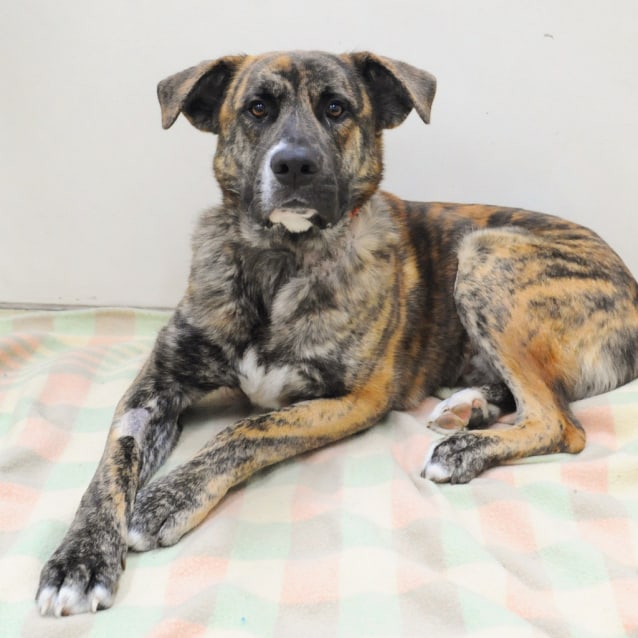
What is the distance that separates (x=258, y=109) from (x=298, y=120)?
0.15 meters

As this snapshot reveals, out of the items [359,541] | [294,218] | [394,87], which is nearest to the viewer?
[359,541]

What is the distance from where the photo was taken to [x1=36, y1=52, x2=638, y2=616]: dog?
2008 millimetres

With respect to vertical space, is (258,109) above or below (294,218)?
above

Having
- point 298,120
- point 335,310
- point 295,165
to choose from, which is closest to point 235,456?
point 335,310

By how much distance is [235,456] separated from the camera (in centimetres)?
200

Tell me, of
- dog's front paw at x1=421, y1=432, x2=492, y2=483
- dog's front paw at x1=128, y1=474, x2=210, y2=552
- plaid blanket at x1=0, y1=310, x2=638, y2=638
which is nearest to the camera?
plaid blanket at x1=0, y1=310, x2=638, y2=638

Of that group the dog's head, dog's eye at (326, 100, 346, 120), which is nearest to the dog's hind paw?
the dog's head

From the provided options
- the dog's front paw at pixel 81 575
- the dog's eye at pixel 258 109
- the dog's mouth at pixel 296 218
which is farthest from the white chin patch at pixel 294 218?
the dog's front paw at pixel 81 575

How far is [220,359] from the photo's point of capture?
228 cm

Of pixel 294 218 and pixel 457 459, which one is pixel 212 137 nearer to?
pixel 294 218

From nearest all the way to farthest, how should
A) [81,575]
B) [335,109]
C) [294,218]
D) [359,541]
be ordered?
1. [81,575]
2. [359,541]
3. [294,218]
4. [335,109]

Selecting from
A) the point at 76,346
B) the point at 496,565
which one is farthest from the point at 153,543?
the point at 76,346

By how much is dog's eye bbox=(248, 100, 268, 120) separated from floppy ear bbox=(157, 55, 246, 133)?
180mm

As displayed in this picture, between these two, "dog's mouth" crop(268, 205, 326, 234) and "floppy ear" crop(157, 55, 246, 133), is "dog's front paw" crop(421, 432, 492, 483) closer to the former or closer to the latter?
"dog's mouth" crop(268, 205, 326, 234)
